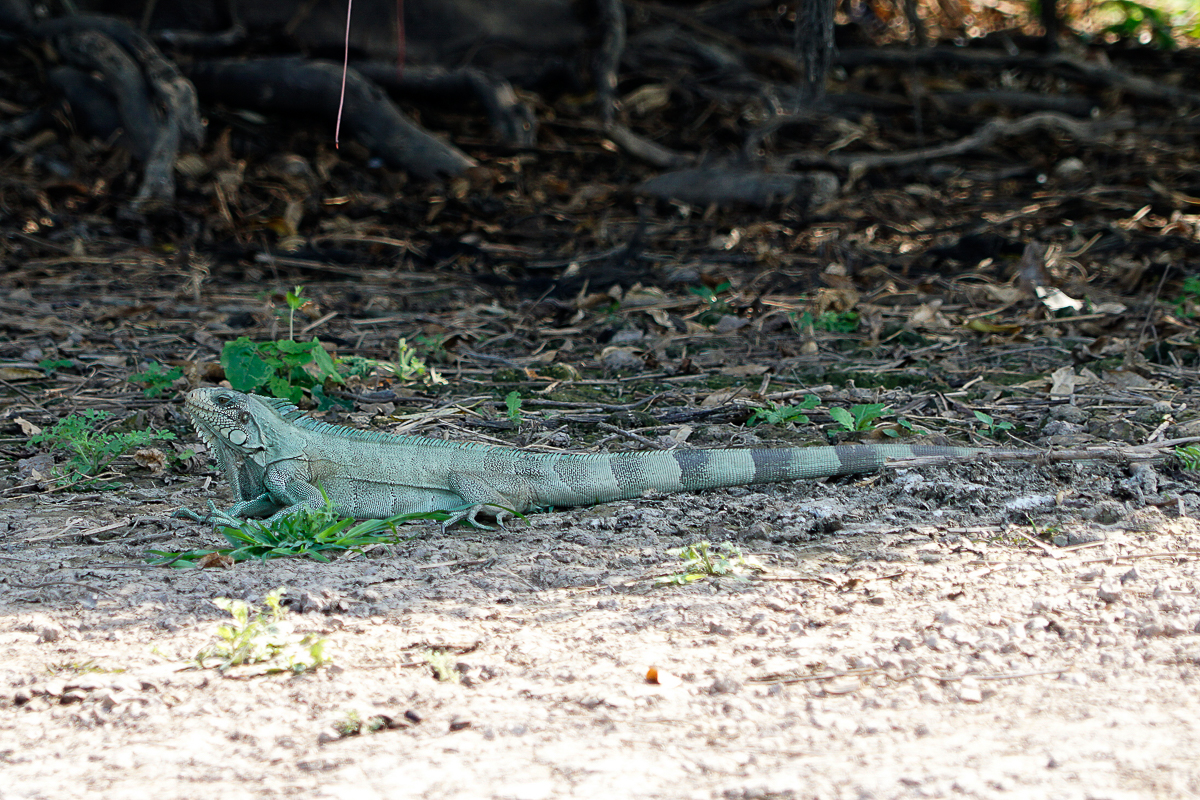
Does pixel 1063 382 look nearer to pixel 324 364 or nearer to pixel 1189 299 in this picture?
pixel 1189 299

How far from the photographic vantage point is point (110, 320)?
5949mm

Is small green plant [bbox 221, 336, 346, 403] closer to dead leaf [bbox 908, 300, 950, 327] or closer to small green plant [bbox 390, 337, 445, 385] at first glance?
small green plant [bbox 390, 337, 445, 385]

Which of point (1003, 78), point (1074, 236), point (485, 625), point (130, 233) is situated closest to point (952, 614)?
point (485, 625)

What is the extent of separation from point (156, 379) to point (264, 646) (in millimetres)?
2587

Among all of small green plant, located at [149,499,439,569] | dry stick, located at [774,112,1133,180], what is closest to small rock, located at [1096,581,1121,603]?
small green plant, located at [149,499,439,569]

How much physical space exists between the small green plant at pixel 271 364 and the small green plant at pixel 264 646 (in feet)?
6.75

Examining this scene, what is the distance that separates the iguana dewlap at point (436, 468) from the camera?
11.7 feet

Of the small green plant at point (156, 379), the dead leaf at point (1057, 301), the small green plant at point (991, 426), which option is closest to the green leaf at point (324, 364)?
the small green plant at point (156, 379)

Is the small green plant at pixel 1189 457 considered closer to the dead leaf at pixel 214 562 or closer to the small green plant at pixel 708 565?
the small green plant at pixel 708 565

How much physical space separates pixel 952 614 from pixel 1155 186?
23.4 ft

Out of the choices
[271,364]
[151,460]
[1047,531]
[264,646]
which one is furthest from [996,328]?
[264,646]

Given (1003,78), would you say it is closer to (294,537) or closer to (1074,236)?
(1074,236)

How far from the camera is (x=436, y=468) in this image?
360 centimetres

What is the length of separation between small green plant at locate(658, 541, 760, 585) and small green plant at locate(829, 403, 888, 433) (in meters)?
1.10
